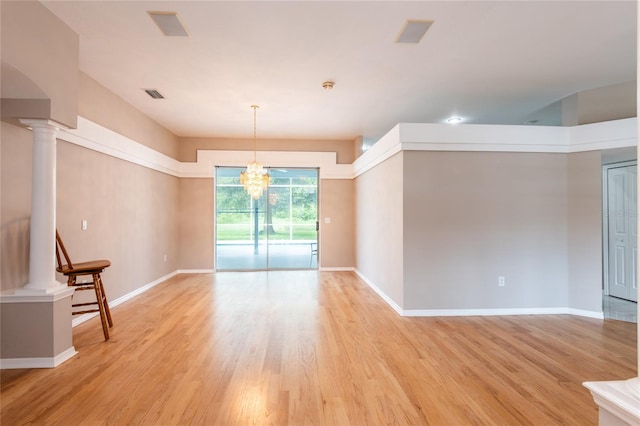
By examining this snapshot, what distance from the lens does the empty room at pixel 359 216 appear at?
2316 mm

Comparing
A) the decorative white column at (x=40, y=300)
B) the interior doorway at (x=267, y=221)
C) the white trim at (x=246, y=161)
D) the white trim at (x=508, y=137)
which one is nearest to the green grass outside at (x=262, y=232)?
the interior doorway at (x=267, y=221)

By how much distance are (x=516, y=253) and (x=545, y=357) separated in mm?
1593

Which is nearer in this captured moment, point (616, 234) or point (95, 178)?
point (95, 178)

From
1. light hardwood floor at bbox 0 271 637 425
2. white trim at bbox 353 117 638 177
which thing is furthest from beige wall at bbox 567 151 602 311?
light hardwood floor at bbox 0 271 637 425

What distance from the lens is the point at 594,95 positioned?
419cm

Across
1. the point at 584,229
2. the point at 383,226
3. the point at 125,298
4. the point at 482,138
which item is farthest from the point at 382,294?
the point at 125,298

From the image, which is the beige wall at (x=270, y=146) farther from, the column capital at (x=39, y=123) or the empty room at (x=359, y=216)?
the column capital at (x=39, y=123)

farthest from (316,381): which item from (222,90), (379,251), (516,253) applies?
(222,90)

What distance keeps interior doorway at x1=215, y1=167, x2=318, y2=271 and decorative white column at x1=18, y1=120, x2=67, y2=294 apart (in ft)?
14.0

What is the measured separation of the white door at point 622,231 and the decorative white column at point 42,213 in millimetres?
7378

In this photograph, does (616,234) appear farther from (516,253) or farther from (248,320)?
(248,320)

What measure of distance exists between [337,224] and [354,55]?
4.32 m

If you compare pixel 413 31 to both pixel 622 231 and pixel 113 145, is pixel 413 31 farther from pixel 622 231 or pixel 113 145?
pixel 622 231

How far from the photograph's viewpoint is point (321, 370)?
258cm
